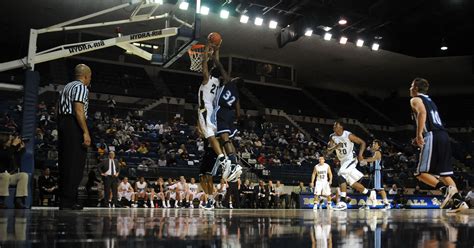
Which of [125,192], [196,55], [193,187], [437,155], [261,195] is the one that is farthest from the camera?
[261,195]

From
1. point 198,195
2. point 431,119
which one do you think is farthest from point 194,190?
point 431,119

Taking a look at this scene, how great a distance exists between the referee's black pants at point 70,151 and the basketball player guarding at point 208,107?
164 centimetres

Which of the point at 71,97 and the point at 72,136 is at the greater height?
the point at 71,97

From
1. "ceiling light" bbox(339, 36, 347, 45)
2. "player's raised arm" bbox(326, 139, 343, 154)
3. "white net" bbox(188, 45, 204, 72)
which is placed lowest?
"player's raised arm" bbox(326, 139, 343, 154)

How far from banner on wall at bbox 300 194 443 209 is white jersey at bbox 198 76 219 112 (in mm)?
10736

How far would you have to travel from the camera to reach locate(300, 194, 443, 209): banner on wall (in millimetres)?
16406

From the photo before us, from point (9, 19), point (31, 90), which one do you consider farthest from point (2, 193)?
point (9, 19)

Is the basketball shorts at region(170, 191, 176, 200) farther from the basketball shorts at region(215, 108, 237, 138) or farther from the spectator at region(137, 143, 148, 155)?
the basketball shorts at region(215, 108, 237, 138)

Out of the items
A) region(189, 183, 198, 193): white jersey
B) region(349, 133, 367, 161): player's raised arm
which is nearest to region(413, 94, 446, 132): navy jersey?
region(349, 133, 367, 161): player's raised arm

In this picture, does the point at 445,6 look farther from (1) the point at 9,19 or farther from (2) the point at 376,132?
(1) the point at 9,19

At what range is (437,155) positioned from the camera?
5.79m

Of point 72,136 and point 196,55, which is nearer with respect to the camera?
point 72,136

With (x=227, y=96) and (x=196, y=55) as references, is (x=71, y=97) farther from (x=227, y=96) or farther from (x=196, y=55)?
(x=196, y=55)

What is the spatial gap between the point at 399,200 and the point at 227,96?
46.1ft
